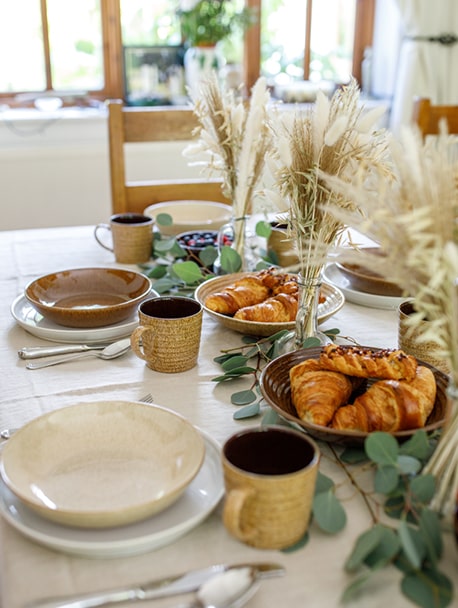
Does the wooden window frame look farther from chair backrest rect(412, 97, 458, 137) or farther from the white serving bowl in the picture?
the white serving bowl

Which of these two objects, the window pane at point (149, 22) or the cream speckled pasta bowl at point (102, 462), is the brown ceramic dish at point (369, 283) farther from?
the window pane at point (149, 22)

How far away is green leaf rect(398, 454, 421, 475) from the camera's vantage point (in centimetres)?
72

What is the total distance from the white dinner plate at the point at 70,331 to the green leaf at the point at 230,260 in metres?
0.23

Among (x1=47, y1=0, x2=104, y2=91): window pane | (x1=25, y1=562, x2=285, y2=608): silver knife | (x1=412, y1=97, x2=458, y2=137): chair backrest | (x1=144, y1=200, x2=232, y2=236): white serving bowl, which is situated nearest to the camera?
(x1=25, y1=562, x2=285, y2=608): silver knife

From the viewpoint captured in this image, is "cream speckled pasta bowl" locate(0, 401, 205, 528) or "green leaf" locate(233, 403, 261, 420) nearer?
"cream speckled pasta bowl" locate(0, 401, 205, 528)

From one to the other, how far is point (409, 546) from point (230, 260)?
2.62 feet

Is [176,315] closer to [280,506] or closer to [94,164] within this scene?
[280,506]

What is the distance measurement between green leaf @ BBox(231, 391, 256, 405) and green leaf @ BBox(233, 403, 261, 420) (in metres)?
0.03

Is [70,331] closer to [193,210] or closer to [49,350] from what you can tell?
[49,350]

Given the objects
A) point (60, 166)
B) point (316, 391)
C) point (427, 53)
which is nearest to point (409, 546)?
point (316, 391)

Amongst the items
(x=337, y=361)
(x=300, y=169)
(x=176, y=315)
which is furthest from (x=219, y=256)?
(x=337, y=361)

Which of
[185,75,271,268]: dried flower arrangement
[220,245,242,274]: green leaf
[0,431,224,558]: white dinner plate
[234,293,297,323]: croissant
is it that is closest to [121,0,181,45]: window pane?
[185,75,271,268]: dried flower arrangement

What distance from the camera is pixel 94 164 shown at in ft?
10.1

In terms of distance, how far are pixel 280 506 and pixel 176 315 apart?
0.47m
